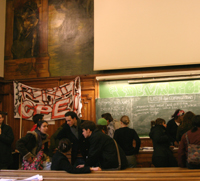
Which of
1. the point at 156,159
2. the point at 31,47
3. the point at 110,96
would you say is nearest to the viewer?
the point at 156,159

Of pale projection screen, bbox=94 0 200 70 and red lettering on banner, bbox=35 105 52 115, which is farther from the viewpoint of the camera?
red lettering on banner, bbox=35 105 52 115

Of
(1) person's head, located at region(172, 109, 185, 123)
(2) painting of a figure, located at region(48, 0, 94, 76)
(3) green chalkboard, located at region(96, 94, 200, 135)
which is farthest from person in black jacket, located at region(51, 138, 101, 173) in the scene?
(2) painting of a figure, located at region(48, 0, 94, 76)

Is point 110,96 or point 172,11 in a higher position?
point 172,11

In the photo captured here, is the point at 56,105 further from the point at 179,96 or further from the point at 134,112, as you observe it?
the point at 179,96

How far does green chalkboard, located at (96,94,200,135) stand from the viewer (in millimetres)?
6812

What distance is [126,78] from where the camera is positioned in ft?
23.6

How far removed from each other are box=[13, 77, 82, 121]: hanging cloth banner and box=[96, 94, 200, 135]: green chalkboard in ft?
2.62

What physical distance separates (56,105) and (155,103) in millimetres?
3047

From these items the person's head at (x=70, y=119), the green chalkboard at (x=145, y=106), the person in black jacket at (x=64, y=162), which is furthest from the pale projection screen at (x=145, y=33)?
the person in black jacket at (x=64, y=162)

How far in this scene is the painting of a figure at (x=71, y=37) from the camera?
7.74 meters

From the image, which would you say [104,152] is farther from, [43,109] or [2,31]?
[2,31]

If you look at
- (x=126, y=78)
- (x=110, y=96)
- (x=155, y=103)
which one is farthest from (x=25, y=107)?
(x=155, y=103)

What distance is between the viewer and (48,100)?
7.67m

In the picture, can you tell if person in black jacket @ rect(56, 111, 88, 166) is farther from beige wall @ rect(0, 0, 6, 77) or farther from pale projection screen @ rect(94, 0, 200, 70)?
beige wall @ rect(0, 0, 6, 77)
